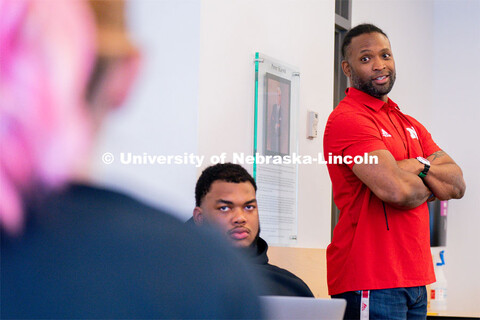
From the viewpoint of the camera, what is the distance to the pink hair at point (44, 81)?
0.41 metres

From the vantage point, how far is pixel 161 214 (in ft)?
1.05

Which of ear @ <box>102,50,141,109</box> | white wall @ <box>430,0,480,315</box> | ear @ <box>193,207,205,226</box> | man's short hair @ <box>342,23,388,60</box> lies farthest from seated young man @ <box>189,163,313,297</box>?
white wall @ <box>430,0,480,315</box>

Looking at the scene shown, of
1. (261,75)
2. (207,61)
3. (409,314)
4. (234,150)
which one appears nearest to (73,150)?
(409,314)

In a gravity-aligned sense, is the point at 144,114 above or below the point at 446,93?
below

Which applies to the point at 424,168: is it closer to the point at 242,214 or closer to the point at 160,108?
the point at 242,214

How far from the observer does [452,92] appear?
16.0 feet

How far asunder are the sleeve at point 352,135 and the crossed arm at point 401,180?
0.04m

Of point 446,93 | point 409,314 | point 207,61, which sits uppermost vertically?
point 446,93

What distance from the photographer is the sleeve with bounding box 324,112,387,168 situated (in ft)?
5.99

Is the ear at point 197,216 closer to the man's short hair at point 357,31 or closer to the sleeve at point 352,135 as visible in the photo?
the sleeve at point 352,135

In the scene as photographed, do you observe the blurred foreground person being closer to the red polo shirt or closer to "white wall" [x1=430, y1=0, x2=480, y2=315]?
the red polo shirt

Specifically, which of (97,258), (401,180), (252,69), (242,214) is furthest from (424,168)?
(97,258)

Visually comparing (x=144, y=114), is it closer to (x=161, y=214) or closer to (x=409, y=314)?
(x=161, y=214)

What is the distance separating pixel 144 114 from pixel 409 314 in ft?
4.81
